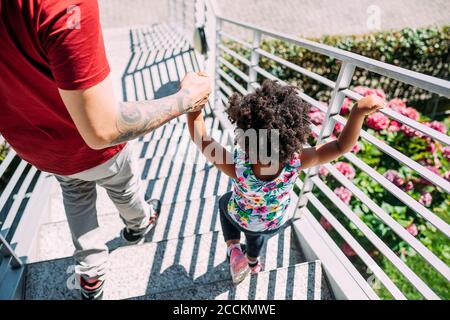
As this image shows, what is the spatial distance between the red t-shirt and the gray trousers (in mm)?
330

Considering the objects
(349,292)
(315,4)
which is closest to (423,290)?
(349,292)

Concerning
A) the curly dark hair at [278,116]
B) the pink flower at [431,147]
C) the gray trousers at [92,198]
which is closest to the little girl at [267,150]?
the curly dark hair at [278,116]

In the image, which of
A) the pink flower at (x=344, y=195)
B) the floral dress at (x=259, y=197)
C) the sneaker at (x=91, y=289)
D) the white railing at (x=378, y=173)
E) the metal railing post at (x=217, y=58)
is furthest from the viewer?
the metal railing post at (x=217, y=58)

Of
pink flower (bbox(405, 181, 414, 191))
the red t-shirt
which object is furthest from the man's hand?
pink flower (bbox(405, 181, 414, 191))

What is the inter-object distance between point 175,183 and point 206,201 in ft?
1.70

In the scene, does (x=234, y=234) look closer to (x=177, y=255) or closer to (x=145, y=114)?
(x=177, y=255)

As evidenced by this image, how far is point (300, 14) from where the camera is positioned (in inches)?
419

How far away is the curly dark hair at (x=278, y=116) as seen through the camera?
1.40 meters

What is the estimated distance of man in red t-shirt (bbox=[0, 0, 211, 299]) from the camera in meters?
0.86

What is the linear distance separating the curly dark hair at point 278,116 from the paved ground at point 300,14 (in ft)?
30.2

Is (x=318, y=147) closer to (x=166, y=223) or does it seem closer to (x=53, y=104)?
(x=53, y=104)

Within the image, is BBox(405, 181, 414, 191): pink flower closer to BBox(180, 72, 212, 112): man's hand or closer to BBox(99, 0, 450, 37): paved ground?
BBox(180, 72, 212, 112): man's hand

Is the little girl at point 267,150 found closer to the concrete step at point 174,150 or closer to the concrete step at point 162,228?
the concrete step at point 162,228

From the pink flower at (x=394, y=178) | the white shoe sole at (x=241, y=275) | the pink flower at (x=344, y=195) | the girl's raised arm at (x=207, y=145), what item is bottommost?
the white shoe sole at (x=241, y=275)
